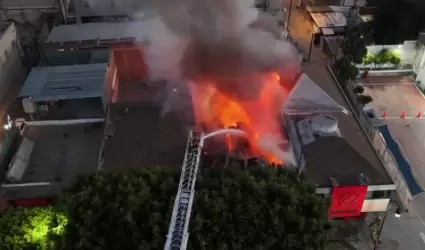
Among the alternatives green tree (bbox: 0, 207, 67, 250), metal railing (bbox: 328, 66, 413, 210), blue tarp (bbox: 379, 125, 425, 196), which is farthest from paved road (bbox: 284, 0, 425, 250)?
green tree (bbox: 0, 207, 67, 250)

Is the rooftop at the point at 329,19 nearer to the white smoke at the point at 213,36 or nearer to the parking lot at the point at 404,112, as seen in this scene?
the white smoke at the point at 213,36

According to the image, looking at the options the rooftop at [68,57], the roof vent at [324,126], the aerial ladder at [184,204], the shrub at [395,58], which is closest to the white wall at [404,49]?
the shrub at [395,58]

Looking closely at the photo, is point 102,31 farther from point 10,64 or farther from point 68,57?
point 10,64

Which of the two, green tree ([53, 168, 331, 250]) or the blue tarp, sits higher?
green tree ([53, 168, 331, 250])

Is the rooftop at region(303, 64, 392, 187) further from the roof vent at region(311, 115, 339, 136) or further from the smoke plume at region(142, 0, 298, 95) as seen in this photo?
the smoke plume at region(142, 0, 298, 95)

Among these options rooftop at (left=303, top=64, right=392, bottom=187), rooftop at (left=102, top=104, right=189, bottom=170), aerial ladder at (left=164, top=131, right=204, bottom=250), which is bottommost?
rooftop at (left=303, top=64, right=392, bottom=187)

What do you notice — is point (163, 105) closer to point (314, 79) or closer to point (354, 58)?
point (314, 79)
